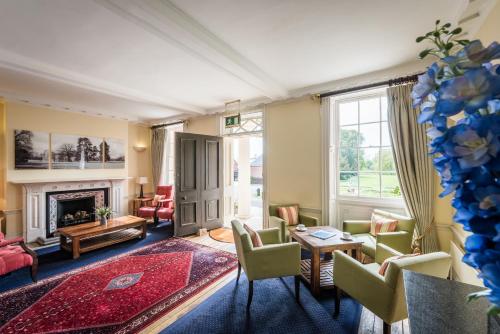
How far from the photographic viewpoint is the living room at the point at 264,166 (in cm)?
84

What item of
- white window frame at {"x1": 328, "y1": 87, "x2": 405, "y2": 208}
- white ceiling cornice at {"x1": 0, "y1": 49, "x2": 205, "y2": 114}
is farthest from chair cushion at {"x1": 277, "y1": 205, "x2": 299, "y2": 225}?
white ceiling cornice at {"x1": 0, "y1": 49, "x2": 205, "y2": 114}

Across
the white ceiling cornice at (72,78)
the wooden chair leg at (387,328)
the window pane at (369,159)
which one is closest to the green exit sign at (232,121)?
the white ceiling cornice at (72,78)

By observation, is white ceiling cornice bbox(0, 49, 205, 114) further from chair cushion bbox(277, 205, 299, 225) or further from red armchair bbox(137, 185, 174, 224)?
chair cushion bbox(277, 205, 299, 225)

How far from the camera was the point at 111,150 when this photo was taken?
18.9ft

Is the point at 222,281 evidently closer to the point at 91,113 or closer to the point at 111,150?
the point at 111,150

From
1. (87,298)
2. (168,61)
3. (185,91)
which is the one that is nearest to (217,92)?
(185,91)

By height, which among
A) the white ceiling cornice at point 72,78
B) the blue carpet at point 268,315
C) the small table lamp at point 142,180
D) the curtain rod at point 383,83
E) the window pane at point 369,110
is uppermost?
the white ceiling cornice at point 72,78

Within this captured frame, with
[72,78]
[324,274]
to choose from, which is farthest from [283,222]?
[72,78]

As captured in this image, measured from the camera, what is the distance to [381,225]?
122 inches

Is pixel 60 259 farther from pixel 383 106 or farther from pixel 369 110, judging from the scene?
pixel 383 106

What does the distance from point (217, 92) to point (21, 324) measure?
157 inches

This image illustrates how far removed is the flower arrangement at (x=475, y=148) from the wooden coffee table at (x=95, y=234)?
4.65m

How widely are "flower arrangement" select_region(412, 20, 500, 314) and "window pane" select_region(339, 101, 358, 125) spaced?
3580 millimetres

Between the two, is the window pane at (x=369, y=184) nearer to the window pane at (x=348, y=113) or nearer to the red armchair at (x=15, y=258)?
the window pane at (x=348, y=113)
